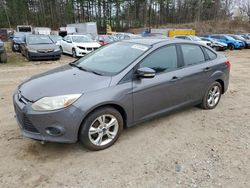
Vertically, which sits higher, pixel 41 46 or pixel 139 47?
pixel 139 47

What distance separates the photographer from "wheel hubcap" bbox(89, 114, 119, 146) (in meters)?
3.22

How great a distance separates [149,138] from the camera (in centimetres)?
371

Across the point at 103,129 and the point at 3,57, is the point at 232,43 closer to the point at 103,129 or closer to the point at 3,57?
the point at 3,57

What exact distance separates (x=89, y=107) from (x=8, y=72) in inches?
297

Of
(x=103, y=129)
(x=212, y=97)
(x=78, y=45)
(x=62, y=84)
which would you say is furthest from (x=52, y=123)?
(x=78, y=45)

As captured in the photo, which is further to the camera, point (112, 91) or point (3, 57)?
point (3, 57)

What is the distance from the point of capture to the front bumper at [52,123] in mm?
2910

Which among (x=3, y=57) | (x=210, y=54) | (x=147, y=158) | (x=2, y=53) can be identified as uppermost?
(x=210, y=54)

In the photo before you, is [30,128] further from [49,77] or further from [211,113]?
[211,113]

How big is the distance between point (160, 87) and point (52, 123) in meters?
1.71

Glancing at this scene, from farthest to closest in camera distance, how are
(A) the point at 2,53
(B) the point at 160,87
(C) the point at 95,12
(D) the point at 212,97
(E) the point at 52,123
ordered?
1. (C) the point at 95,12
2. (A) the point at 2,53
3. (D) the point at 212,97
4. (B) the point at 160,87
5. (E) the point at 52,123

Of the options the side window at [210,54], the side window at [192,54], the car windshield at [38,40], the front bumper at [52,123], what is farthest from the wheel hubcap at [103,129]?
the car windshield at [38,40]

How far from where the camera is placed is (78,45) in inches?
537

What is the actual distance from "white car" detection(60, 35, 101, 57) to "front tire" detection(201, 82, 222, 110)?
958 cm
